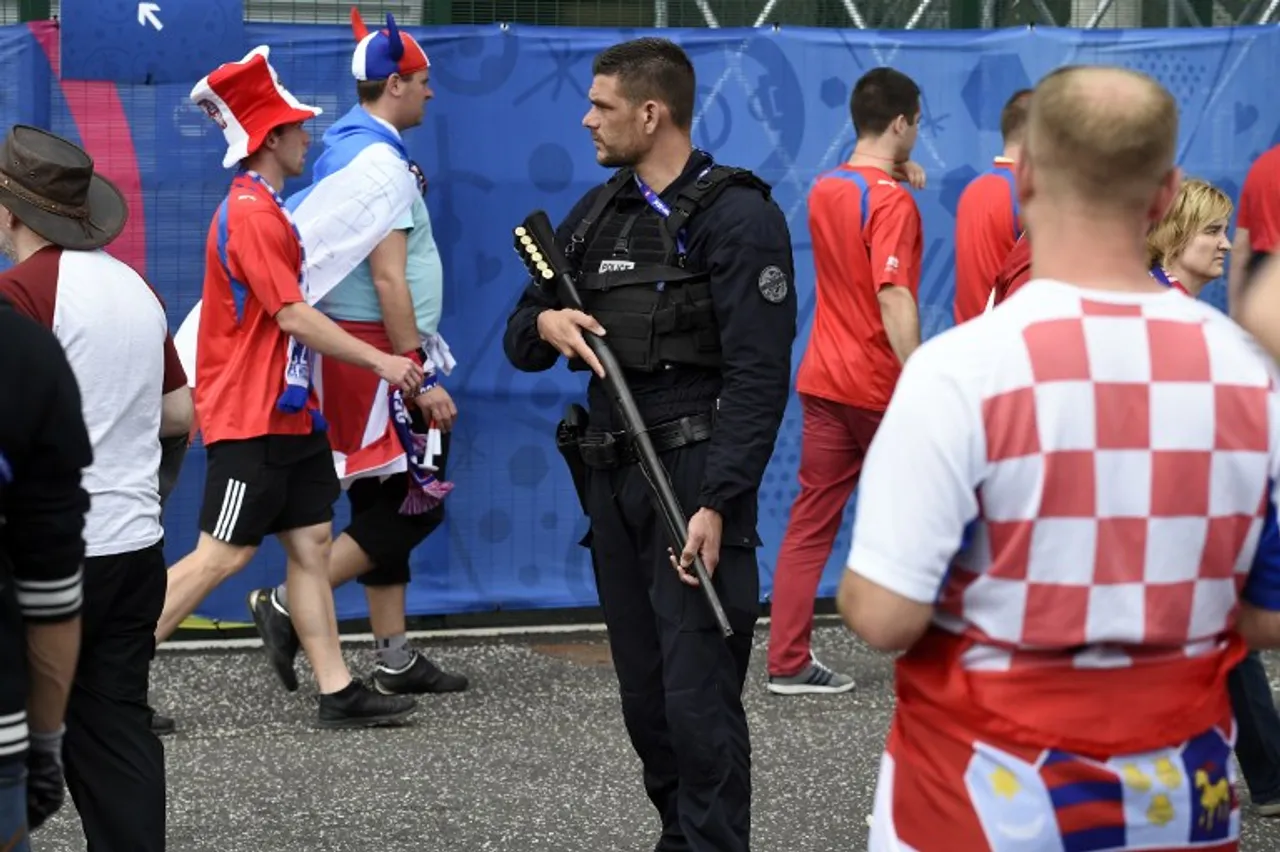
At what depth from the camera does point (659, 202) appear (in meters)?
4.76

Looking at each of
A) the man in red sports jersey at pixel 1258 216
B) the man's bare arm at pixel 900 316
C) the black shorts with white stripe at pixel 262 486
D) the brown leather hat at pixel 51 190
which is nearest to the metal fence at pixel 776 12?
the man in red sports jersey at pixel 1258 216

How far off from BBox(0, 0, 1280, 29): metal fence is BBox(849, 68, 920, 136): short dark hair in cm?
111

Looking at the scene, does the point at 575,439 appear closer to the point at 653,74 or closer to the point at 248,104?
the point at 653,74

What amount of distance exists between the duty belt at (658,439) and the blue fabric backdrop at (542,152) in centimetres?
301

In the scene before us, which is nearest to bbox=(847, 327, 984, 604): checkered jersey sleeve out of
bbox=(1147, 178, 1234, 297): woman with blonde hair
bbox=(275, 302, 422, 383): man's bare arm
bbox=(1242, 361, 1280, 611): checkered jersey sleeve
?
bbox=(1242, 361, 1280, 611): checkered jersey sleeve

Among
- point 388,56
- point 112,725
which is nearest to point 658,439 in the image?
point 112,725

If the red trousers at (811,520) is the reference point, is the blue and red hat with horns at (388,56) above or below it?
above

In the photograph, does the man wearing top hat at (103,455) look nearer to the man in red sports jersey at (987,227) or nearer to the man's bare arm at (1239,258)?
the man in red sports jersey at (987,227)

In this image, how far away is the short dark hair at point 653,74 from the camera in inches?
190

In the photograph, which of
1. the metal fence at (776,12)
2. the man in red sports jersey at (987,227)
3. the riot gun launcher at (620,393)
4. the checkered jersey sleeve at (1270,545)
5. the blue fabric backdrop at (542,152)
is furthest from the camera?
the metal fence at (776,12)

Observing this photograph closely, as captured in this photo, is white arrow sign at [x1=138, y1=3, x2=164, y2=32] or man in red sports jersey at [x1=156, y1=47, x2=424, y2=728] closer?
man in red sports jersey at [x1=156, y1=47, x2=424, y2=728]

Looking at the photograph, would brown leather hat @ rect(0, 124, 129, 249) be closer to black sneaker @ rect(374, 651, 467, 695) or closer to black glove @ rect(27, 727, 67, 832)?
black glove @ rect(27, 727, 67, 832)

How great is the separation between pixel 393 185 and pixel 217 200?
→ 3.22 feet

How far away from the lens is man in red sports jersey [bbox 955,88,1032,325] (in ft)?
23.3
